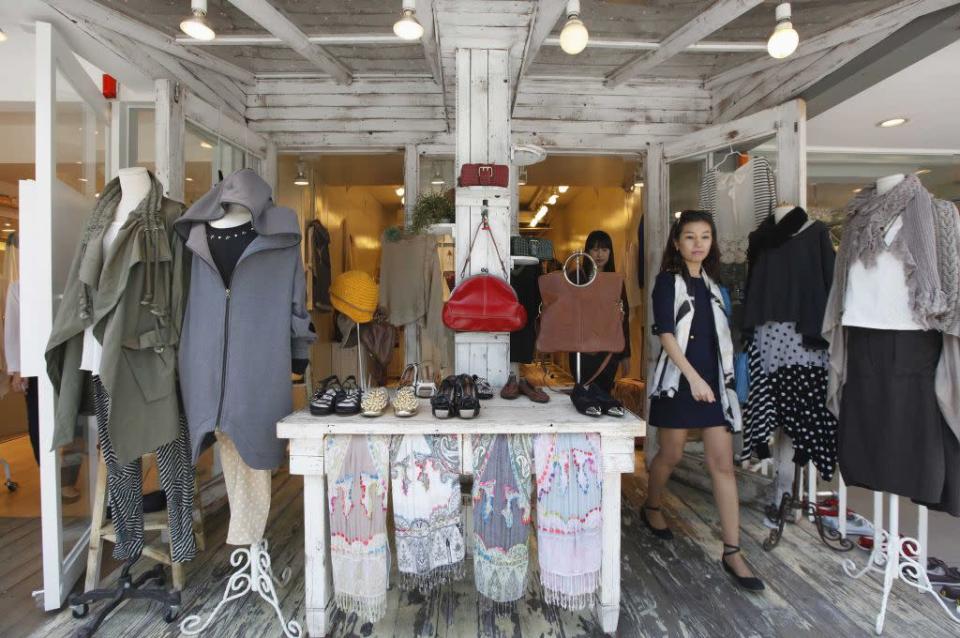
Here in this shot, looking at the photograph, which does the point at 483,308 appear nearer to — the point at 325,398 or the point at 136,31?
the point at 325,398

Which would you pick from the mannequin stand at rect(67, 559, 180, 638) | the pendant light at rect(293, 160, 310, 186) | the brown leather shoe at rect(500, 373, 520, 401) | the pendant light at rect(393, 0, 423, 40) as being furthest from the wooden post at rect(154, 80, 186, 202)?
the pendant light at rect(293, 160, 310, 186)

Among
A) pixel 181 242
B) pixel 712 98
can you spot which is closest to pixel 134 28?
pixel 181 242

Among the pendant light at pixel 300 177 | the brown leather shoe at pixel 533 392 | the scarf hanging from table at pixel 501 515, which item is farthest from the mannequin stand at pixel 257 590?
the pendant light at pixel 300 177

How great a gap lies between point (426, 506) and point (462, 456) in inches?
9.5

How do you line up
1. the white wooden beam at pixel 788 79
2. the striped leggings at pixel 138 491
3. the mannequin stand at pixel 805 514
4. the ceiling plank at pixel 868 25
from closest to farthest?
1. the striped leggings at pixel 138 491
2. the ceiling plank at pixel 868 25
3. the mannequin stand at pixel 805 514
4. the white wooden beam at pixel 788 79

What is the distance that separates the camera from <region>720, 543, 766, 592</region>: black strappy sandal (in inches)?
86.0

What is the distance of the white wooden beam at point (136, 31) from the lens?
7.84 ft

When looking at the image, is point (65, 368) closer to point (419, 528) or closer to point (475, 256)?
point (419, 528)

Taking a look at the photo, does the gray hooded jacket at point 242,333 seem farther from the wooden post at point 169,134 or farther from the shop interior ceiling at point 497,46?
the shop interior ceiling at point 497,46

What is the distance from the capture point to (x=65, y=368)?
79.6 inches

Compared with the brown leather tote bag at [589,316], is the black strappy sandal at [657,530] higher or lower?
lower

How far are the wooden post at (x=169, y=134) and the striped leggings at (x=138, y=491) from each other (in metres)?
1.17

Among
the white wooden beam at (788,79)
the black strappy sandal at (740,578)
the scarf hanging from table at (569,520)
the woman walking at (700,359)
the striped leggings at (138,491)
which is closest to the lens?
the scarf hanging from table at (569,520)

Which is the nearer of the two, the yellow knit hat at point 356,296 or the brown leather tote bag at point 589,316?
the brown leather tote bag at point 589,316
